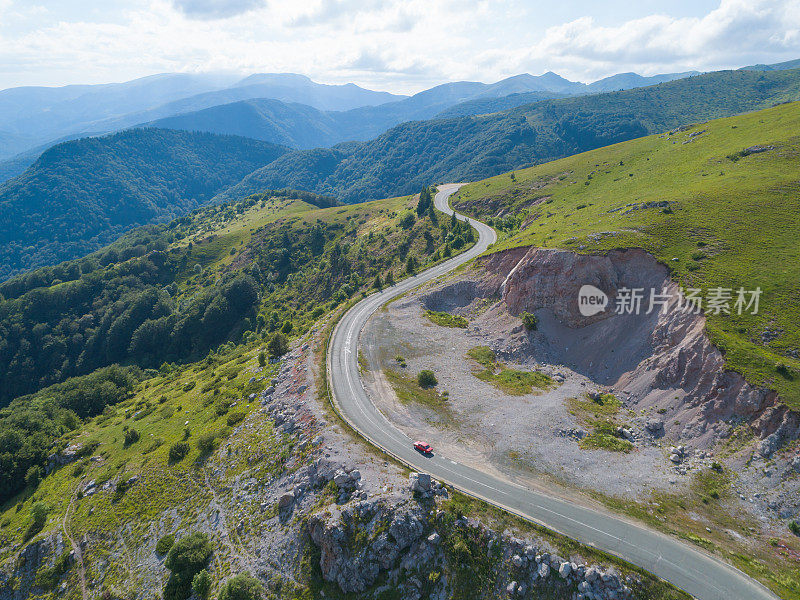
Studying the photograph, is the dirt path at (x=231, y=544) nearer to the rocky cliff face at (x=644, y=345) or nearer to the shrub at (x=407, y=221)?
the rocky cliff face at (x=644, y=345)

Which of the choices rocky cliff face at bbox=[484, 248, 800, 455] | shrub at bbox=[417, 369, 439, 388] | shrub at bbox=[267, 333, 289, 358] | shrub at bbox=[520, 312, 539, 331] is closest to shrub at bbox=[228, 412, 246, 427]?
shrub at bbox=[267, 333, 289, 358]

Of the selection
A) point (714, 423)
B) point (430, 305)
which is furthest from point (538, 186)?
point (714, 423)

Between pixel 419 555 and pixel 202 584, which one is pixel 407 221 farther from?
pixel 202 584

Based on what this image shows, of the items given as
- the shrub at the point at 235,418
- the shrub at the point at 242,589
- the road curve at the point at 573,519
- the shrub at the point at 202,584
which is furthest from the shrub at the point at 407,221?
the shrub at the point at 242,589

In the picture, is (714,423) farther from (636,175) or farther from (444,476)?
(636,175)

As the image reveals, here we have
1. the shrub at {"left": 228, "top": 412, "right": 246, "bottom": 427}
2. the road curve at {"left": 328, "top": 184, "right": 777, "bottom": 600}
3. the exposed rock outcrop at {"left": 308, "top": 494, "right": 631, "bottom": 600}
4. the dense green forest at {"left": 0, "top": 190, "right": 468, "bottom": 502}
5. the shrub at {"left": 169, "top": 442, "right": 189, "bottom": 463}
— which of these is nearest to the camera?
the road curve at {"left": 328, "top": 184, "right": 777, "bottom": 600}

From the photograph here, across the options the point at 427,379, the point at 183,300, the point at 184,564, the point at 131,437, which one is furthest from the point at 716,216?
the point at 183,300

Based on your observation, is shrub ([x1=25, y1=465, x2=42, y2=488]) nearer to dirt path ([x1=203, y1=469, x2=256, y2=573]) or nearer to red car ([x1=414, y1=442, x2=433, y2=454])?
dirt path ([x1=203, y1=469, x2=256, y2=573])
